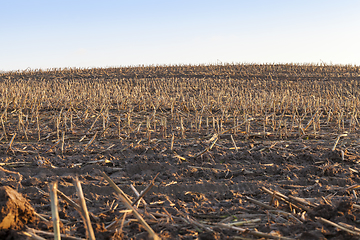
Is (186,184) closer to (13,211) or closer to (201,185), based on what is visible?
(201,185)

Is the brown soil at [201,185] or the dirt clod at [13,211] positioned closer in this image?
the dirt clod at [13,211]

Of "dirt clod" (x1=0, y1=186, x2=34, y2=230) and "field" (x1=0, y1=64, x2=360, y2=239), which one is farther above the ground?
"dirt clod" (x1=0, y1=186, x2=34, y2=230)

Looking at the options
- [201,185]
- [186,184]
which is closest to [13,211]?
[186,184]

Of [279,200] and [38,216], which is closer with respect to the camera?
[38,216]

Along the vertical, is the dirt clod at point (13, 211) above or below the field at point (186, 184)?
above

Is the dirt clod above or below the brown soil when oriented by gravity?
above

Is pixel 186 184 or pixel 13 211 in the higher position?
pixel 13 211

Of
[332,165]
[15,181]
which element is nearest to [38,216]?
[15,181]

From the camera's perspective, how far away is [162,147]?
5.36 metres

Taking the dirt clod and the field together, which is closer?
the dirt clod

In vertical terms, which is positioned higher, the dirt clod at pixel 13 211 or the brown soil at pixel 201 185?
the dirt clod at pixel 13 211

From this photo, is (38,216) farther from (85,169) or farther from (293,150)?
(293,150)

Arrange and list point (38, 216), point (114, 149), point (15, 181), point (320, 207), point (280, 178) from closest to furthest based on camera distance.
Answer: point (38, 216)
point (320, 207)
point (15, 181)
point (280, 178)
point (114, 149)

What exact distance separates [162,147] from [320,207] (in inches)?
119
